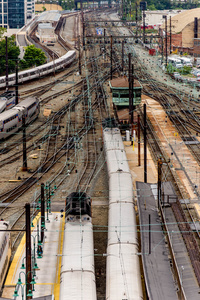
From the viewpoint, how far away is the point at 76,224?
92.0ft

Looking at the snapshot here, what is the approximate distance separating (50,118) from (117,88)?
8.46m

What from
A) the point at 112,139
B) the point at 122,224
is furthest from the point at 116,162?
the point at 122,224

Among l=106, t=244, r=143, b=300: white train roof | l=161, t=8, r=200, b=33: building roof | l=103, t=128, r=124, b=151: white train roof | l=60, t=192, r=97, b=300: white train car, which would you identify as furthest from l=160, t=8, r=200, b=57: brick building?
l=106, t=244, r=143, b=300: white train roof

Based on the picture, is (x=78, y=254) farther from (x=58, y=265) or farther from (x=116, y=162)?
(x=116, y=162)

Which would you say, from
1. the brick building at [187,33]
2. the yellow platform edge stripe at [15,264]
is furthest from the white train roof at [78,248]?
the brick building at [187,33]

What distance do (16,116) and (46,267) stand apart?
27.3 metres

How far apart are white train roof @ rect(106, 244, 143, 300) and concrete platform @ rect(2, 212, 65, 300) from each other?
2.45 meters

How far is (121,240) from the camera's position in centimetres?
2667

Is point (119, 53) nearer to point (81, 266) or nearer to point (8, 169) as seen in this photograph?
point (8, 169)

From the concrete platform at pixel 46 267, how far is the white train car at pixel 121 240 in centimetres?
255

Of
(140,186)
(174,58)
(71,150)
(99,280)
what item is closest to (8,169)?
(71,150)

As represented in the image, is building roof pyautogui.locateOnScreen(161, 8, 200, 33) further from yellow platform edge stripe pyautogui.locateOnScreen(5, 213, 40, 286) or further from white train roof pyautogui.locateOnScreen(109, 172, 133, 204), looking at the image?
yellow platform edge stripe pyautogui.locateOnScreen(5, 213, 40, 286)

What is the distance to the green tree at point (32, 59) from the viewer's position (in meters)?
88.8

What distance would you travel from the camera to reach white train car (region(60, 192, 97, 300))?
2238cm
